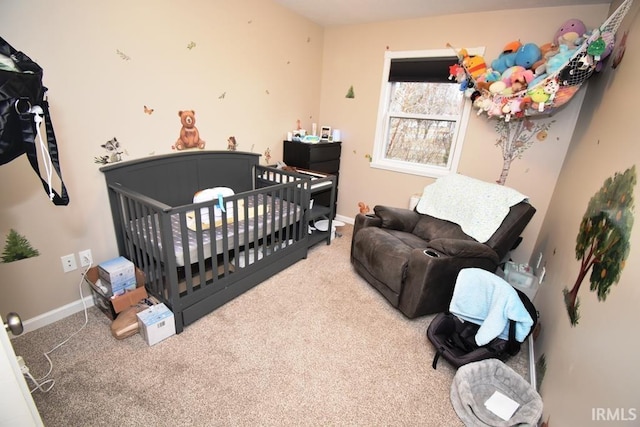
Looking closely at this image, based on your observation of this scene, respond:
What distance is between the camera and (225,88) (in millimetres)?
2541

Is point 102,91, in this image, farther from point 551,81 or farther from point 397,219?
point 551,81

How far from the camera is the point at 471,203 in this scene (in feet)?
7.77

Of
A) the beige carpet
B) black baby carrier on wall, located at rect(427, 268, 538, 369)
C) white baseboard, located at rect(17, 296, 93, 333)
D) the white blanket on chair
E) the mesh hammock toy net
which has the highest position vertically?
the mesh hammock toy net

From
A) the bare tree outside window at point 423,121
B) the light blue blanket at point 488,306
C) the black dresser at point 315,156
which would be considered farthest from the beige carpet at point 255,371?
the bare tree outside window at point 423,121

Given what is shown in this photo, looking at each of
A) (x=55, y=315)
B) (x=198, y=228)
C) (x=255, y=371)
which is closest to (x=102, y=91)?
(x=198, y=228)

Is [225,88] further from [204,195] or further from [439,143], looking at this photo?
[439,143]

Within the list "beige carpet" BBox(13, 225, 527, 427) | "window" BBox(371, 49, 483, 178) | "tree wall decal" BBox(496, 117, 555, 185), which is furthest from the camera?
"window" BBox(371, 49, 483, 178)

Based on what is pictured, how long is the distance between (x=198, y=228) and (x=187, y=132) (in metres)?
0.98

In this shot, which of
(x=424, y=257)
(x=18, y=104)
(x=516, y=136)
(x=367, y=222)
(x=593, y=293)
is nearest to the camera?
(x=18, y=104)

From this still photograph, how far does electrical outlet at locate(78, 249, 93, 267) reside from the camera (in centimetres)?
188

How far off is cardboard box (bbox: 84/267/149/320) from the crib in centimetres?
6

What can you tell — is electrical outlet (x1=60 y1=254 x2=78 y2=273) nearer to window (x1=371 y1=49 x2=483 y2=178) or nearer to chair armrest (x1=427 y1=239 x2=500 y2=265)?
chair armrest (x1=427 y1=239 x2=500 y2=265)

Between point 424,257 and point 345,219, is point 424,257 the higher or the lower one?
the higher one

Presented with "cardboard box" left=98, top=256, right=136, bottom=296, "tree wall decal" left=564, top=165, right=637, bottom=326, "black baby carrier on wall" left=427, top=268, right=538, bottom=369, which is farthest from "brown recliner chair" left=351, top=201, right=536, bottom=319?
"cardboard box" left=98, top=256, right=136, bottom=296
